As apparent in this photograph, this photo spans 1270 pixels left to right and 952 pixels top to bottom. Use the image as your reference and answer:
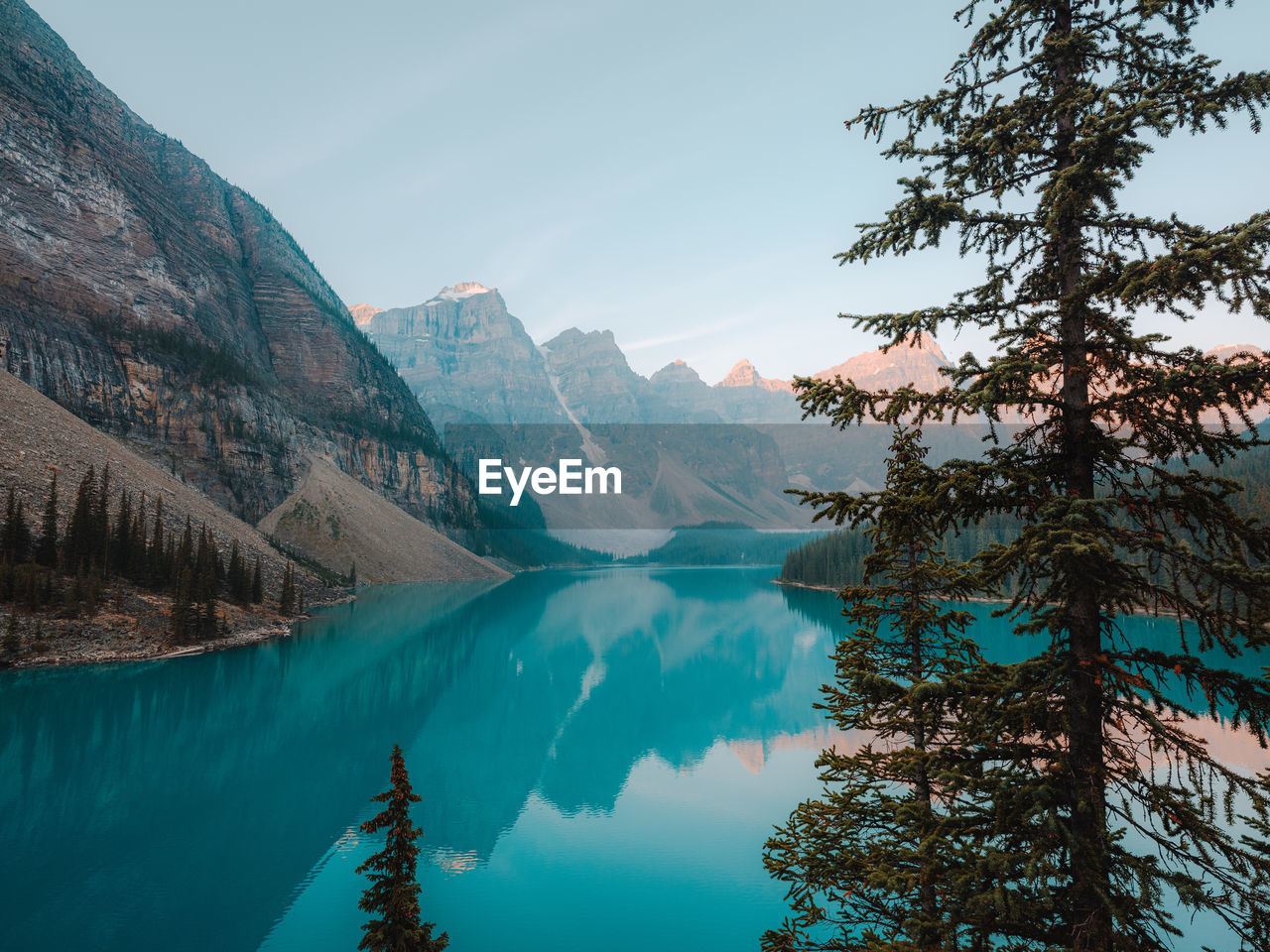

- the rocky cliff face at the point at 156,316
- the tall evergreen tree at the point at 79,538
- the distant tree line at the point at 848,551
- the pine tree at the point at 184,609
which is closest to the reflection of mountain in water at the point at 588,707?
the pine tree at the point at 184,609

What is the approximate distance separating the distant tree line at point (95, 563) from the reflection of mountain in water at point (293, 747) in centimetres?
650

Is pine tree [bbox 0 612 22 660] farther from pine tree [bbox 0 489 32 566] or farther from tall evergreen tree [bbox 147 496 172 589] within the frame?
tall evergreen tree [bbox 147 496 172 589]

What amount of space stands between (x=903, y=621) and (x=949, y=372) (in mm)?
4466

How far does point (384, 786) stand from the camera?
28062 mm

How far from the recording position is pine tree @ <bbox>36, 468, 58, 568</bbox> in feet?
157

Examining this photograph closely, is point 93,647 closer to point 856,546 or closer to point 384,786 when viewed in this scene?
point 384,786

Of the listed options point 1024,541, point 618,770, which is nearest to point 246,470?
point 618,770

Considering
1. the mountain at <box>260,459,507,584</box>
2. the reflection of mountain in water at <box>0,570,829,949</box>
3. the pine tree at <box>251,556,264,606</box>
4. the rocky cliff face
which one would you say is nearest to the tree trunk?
the reflection of mountain in water at <box>0,570,829,949</box>

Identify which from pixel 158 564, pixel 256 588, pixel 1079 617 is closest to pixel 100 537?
pixel 158 564

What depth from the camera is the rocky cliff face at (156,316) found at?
316 ft

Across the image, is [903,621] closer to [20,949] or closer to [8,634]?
[20,949]

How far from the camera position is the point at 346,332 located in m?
185

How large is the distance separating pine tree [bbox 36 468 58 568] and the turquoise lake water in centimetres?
1239

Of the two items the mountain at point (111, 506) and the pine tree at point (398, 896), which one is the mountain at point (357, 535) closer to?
the mountain at point (111, 506)
